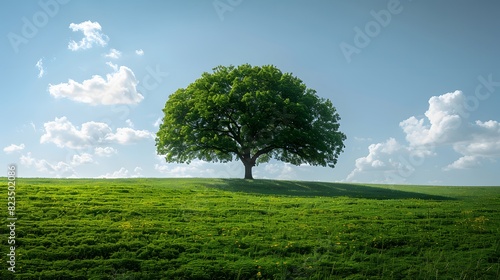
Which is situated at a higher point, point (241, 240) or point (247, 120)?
point (247, 120)

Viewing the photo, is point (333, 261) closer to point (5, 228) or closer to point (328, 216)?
point (328, 216)

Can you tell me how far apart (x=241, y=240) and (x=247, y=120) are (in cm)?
3036

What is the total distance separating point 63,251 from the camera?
1595cm

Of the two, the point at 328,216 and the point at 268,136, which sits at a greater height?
the point at 268,136

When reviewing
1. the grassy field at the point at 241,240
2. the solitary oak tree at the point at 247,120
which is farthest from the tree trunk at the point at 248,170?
the grassy field at the point at 241,240

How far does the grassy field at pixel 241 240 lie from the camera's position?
14609 millimetres

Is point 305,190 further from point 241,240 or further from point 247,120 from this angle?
point 241,240

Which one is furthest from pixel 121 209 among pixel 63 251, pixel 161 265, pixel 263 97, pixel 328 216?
pixel 263 97

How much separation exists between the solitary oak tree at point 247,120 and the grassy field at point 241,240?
21.6 metres

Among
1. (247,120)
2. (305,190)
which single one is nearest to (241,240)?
(305,190)

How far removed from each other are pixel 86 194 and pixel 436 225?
77.4ft

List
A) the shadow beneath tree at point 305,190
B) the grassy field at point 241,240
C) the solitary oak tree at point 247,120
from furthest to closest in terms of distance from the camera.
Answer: the solitary oak tree at point 247,120, the shadow beneath tree at point 305,190, the grassy field at point 241,240

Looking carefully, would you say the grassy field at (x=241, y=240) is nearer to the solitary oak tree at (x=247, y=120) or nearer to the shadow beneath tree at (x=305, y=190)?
the shadow beneath tree at (x=305, y=190)

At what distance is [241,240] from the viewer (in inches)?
696
